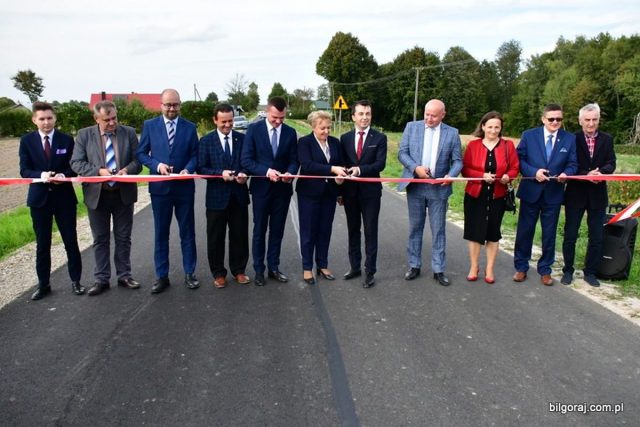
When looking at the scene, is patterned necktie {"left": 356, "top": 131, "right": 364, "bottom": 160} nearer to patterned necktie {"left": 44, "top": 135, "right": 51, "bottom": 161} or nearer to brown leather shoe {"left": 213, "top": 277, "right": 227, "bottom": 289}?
brown leather shoe {"left": 213, "top": 277, "right": 227, "bottom": 289}

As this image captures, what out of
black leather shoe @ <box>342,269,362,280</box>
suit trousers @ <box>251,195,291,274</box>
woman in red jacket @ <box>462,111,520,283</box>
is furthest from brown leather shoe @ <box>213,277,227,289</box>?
woman in red jacket @ <box>462,111,520,283</box>

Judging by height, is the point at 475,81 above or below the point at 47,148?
above

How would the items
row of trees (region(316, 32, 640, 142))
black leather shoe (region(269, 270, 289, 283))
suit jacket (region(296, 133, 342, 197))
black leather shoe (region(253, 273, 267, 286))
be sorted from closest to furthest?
suit jacket (region(296, 133, 342, 197)) < black leather shoe (region(253, 273, 267, 286)) < black leather shoe (region(269, 270, 289, 283)) < row of trees (region(316, 32, 640, 142))

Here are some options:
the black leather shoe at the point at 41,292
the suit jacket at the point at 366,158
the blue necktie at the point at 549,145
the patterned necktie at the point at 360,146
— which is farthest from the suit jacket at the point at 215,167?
the blue necktie at the point at 549,145

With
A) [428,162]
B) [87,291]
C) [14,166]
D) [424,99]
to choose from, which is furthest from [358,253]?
[424,99]

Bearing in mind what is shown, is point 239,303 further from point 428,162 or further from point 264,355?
point 428,162

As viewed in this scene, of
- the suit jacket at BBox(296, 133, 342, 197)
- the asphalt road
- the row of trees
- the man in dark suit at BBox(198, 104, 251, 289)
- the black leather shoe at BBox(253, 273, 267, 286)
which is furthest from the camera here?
the row of trees

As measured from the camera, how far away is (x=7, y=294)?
19.1 feet

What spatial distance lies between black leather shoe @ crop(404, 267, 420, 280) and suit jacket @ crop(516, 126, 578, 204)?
1561 mm

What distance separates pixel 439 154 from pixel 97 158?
398 centimetres

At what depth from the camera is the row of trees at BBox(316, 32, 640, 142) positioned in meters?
59.4

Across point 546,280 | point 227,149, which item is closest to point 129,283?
point 227,149

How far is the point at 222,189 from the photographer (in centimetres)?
600

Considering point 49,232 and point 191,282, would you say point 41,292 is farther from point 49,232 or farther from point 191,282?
point 191,282
